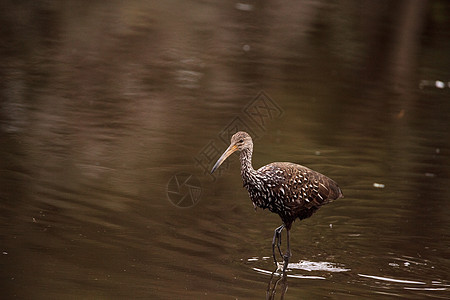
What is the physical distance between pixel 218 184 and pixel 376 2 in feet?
56.6

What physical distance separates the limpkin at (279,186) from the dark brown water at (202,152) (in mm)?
470

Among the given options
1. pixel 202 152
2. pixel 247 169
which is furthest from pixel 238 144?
pixel 202 152

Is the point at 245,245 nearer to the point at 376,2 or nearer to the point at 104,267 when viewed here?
the point at 104,267

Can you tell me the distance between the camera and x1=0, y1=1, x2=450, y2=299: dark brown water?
8.38 meters

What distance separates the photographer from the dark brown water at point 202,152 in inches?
330

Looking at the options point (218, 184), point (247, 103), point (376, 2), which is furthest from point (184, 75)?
point (376, 2)

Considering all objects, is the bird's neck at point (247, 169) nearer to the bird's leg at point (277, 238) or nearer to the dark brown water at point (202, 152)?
the bird's leg at point (277, 238)

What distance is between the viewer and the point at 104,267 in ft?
26.7

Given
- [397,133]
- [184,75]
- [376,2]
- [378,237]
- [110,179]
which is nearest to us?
[378,237]

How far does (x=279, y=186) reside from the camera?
29.0 ft

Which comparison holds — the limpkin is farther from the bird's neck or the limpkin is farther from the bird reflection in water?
the bird reflection in water

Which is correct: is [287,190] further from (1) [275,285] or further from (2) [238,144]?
(1) [275,285]

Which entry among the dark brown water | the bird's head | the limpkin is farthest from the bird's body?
the dark brown water

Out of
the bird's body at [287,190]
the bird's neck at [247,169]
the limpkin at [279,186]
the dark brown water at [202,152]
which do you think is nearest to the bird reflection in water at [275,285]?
the dark brown water at [202,152]
